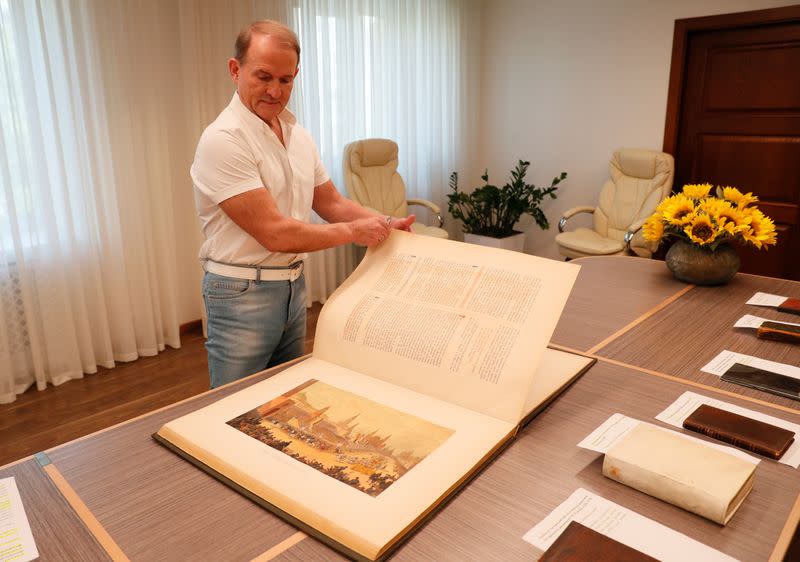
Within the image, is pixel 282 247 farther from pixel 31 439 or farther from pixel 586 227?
pixel 586 227

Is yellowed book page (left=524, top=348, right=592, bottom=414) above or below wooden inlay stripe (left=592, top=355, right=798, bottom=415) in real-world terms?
above

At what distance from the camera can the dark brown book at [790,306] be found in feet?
5.42

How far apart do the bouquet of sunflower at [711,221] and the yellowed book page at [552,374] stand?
82cm

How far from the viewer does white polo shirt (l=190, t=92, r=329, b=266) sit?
1411 mm

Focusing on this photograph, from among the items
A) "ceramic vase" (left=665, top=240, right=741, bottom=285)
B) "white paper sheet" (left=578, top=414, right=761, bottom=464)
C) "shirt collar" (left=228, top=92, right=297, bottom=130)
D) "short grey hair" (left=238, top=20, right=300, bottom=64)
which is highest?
"short grey hair" (left=238, top=20, right=300, bottom=64)

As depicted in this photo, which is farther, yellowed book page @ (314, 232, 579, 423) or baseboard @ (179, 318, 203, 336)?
baseboard @ (179, 318, 203, 336)

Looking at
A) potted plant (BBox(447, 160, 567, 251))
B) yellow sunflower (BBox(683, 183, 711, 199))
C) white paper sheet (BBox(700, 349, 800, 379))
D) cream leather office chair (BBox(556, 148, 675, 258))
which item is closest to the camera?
white paper sheet (BBox(700, 349, 800, 379))

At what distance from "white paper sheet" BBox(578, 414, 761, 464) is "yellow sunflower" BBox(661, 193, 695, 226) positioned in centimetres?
106

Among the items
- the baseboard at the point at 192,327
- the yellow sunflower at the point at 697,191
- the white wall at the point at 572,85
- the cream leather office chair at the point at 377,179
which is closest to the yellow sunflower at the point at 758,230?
the yellow sunflower at the point at 697,191

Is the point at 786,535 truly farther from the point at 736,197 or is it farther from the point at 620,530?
the point at 736,197

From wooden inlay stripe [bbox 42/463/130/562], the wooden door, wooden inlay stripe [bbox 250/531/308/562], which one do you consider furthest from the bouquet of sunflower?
the wooden door

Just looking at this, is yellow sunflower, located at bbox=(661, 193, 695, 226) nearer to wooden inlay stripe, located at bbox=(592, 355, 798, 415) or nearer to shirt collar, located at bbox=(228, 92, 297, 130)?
wooden inlay stripe, located at bbox=(592, 355, 798, 415)

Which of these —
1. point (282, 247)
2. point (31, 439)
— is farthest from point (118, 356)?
point (282, 247)

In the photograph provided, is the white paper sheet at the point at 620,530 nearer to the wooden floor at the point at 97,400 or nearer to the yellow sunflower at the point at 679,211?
the yellow sunflower at the point at 679,211
